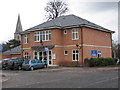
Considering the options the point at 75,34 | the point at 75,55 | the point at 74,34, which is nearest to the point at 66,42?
the point at 74,34

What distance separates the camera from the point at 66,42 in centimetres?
3219

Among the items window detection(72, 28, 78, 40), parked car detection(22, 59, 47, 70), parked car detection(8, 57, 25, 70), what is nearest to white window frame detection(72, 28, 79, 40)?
window detection(72, 28, 78, 40)

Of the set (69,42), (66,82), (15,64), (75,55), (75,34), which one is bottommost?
(66,82)

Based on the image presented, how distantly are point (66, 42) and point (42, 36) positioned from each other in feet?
13.9

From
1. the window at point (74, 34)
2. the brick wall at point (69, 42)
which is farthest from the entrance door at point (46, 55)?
the window at point (74, 34)

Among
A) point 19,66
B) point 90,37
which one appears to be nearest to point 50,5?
point 90,37

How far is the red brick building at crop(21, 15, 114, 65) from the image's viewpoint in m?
30.6

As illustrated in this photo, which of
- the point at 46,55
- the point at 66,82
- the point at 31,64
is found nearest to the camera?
the point at 66,82

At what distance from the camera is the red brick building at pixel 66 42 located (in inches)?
1203

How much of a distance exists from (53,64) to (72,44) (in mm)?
4454

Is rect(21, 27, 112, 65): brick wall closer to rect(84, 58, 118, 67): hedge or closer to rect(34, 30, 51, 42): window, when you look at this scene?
rect(34, 30, 51, 42): window

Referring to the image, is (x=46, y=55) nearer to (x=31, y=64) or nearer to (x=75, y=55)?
(x=75, y=55)

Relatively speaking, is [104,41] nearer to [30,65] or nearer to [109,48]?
[109,48]

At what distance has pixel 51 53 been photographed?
104ft
